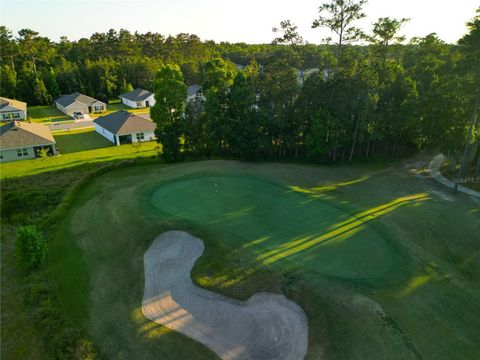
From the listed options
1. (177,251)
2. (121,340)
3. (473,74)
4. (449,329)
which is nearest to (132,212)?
(177,251)

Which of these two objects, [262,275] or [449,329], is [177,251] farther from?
[449,329]

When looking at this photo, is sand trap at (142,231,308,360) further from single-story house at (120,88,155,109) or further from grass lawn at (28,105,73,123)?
single-story house at (120,88,155,109)

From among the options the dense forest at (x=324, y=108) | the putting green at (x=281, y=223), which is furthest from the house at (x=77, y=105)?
the putting green at (x=281, y=223)

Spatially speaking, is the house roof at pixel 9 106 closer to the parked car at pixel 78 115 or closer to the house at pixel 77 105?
the house at pixel 77 105

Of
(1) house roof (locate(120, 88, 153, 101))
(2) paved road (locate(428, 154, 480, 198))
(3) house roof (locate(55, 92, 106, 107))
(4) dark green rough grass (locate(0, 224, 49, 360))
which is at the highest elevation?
(1) house roof (locate(120, 88, 153, 101))

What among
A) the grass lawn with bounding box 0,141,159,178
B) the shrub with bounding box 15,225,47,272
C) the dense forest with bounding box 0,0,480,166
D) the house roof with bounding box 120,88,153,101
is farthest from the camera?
the house roof with bounding box 120,88,153,101

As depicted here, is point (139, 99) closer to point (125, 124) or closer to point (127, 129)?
point (125, 124)

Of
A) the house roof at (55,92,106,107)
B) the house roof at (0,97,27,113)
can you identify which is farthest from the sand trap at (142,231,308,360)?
the house roof at (55,92,106,107)

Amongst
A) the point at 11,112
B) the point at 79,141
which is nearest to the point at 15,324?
the point at 79,141
